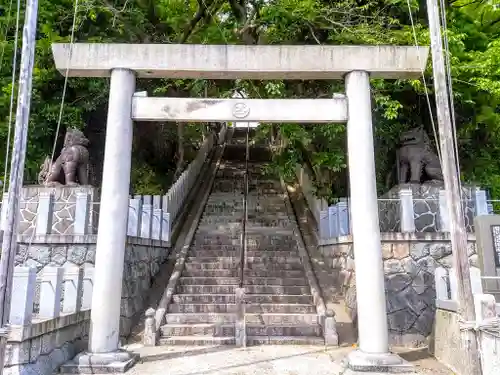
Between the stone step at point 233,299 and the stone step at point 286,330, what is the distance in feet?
2.83

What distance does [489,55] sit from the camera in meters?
8.72

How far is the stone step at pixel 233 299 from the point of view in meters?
7.91

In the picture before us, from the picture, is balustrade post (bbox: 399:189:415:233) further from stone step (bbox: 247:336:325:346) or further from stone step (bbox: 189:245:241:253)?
stone step (bbox: 189:245:241:253)

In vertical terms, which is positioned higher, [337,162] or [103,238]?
[337,162]

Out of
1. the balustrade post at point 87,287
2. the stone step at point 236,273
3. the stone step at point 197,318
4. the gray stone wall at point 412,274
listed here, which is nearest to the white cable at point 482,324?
the gray stone wall at point 412,274

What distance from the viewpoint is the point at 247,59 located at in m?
6.16

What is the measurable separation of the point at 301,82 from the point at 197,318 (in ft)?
21.2

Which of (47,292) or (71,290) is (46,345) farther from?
(71,290)

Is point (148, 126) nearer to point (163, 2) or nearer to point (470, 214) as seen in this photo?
point (163, 2)

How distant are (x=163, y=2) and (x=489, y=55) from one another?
822cm

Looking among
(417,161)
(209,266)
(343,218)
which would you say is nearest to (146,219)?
(209,266)

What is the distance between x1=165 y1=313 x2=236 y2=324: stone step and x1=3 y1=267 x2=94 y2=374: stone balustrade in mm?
1479

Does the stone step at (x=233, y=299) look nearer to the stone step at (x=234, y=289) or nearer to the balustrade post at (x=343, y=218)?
the stone step at (x=234, y=289)

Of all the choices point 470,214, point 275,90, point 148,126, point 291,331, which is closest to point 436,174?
point 470,214
